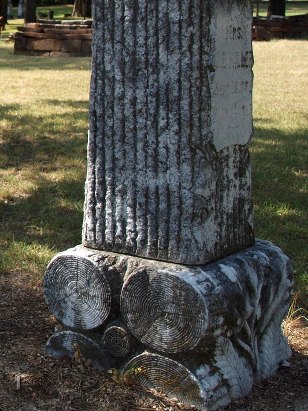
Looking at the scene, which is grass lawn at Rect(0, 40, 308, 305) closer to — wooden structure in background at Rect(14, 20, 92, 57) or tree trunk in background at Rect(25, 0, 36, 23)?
wooden structure in background at Rect(14, 20, 92, 57)

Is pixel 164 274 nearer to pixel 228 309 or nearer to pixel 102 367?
pixel 228 309

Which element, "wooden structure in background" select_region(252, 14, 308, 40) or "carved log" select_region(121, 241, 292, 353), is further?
"wooden structure in background" select_region(252, 14, 308, 40)

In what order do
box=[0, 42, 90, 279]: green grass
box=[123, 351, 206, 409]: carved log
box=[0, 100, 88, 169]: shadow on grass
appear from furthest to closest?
box=[0, 100, 88, 169]: shadow on grass, box=[0, 42, 90, 279]: green grass, box=[123, 351, 206, 409]: carved log

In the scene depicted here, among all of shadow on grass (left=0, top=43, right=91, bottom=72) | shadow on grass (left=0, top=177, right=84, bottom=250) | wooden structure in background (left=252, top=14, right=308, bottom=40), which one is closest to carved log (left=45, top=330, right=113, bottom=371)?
shadow on grass (left=0, top=177, right=84, bottom=250)

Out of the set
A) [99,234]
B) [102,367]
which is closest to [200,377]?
[102,367]

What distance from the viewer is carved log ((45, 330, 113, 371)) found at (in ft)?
12.2

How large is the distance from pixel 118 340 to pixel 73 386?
280 mm

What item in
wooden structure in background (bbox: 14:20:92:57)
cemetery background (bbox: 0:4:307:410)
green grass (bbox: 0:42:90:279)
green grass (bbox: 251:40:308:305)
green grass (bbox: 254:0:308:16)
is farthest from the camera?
green grass (bbox: 254:0:308:16)

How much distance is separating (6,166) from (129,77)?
4887 millimetres

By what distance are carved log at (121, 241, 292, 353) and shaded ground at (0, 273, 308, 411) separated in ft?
0.87

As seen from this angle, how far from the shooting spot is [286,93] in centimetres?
1327

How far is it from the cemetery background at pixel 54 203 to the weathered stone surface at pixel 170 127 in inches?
27.2

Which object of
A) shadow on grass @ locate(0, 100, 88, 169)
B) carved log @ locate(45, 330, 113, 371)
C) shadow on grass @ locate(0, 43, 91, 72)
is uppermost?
carved log @ locate(45, 330, 113, 371)

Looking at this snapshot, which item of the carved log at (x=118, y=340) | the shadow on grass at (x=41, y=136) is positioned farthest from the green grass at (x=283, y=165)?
the shadow on grass at (x=41, y=136)
